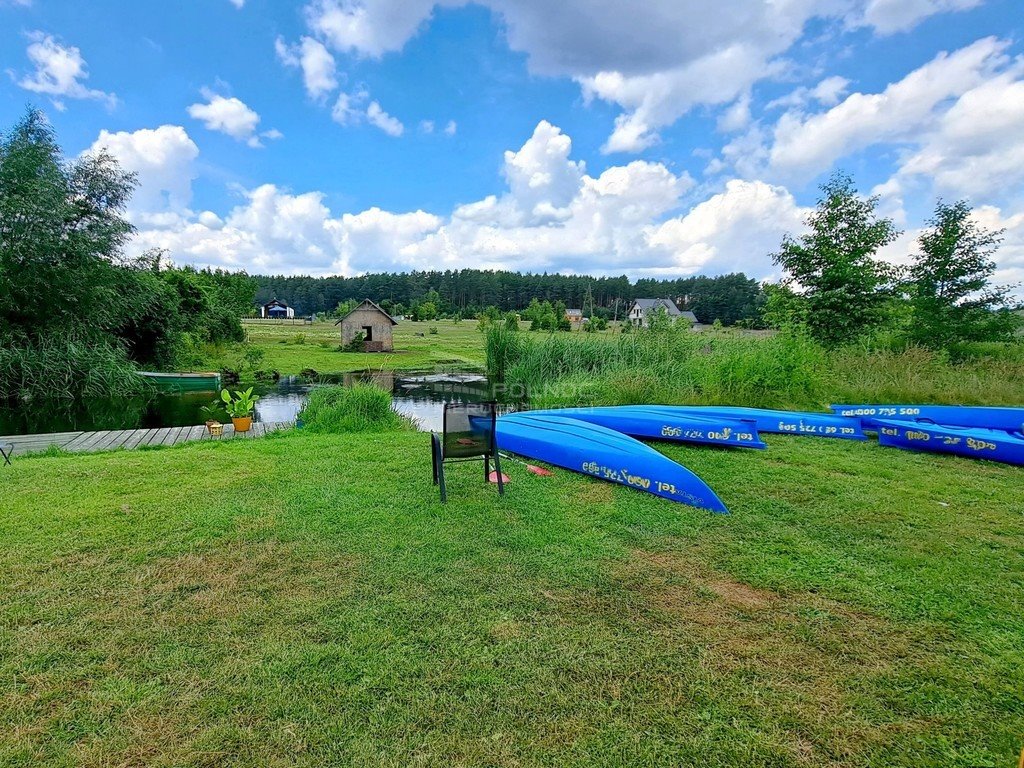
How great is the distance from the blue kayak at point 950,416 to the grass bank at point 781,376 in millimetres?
1469

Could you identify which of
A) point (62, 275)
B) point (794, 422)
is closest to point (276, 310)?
point (62, 275)

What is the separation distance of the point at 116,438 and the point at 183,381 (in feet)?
27.9

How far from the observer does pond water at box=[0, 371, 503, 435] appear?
9.68 meters

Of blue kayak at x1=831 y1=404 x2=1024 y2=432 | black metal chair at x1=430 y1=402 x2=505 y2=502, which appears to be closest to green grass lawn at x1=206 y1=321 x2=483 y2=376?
blue kayak at x1=831 y1=404 x2=1024 y2=432

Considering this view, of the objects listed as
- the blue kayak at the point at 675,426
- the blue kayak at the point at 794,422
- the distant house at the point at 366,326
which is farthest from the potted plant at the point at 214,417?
the distant house at the point at 366,326

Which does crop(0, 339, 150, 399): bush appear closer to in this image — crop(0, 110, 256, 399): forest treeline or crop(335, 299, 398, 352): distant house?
crop(0, 110, 256, 399): forest treeline

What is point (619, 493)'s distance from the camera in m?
3.98

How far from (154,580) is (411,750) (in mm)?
1895

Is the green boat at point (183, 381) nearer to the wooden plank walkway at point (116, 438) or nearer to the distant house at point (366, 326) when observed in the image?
the wooden plank walkway at point (116, 438)

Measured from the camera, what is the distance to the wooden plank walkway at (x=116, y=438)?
6480 mm

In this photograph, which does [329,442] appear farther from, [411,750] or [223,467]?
[411,750]

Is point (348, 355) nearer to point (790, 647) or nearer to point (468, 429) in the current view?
point (468, 429)

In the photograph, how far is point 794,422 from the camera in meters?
6.18

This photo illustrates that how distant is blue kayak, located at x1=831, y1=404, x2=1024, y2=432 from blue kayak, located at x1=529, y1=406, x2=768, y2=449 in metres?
1.68
